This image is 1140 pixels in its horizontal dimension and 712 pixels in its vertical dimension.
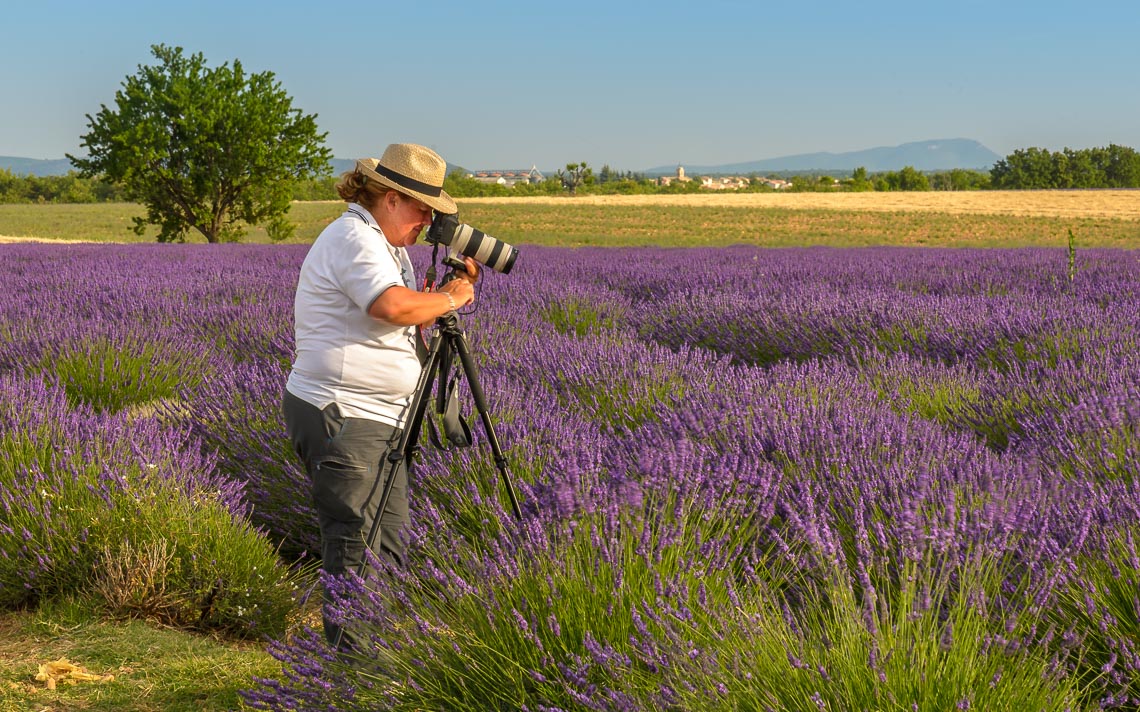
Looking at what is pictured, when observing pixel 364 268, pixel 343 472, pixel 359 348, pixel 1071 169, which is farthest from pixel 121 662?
pixel 1071 169

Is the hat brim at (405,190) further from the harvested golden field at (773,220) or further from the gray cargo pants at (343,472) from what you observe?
the harvested golden field at (773,220)

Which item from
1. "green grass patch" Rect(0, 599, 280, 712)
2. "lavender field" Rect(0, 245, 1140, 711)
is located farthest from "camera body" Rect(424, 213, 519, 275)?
"green grass patch" Rect(0, 599, 280, 712)

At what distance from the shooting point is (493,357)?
520cm

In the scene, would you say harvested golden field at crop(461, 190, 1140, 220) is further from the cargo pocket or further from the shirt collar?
the cargo pocket

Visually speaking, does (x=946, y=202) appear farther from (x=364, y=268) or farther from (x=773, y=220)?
(x=364, y=268)

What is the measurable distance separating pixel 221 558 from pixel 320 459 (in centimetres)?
82

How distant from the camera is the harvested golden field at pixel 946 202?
162 ft

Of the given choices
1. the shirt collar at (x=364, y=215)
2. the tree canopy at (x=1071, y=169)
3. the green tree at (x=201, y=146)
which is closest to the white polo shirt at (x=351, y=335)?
the shirt collar at (x=364, y=215)

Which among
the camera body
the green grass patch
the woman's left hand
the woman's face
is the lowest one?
the green grass patch

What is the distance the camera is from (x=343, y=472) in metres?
2.66

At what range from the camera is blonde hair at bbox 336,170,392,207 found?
274 centimetres

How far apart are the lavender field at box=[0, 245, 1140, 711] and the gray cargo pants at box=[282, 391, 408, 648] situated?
138 millimetres

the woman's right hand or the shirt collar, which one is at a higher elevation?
the shirt collar

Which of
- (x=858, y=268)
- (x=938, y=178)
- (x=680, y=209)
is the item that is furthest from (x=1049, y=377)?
(x=938, y=178)
